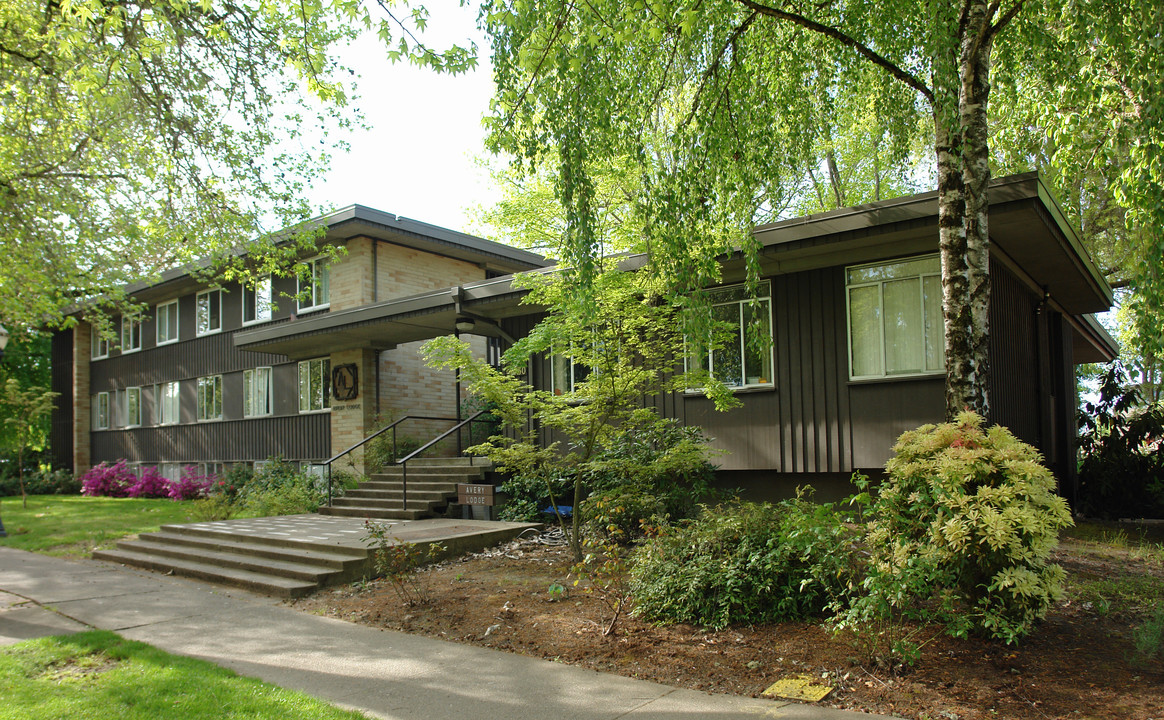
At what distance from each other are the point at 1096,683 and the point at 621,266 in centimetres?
835

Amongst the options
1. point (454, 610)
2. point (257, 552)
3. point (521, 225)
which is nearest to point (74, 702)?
point (454, 610)

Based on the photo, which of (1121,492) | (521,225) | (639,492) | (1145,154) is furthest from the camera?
(521,225)

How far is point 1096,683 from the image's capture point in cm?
479

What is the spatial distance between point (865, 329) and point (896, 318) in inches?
17.5

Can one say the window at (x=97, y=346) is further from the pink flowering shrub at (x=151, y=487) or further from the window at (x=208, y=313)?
the pink flowering shrub at (x=151, y=487)

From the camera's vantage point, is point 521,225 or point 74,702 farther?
point 521,225

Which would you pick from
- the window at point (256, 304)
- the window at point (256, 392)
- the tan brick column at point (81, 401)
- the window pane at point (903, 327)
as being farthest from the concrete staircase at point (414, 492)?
the tan brick column at point (81, 401)

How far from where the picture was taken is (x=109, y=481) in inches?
973

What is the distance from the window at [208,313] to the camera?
77.0 ft

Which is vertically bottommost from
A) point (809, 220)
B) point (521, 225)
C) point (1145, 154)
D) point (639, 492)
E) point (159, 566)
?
point (159, 566)

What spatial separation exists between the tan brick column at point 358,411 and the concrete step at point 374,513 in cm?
392

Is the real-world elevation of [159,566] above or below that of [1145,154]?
below

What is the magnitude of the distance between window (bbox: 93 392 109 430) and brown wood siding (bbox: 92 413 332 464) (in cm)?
34

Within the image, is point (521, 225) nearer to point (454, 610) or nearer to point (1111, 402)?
point (1111, 402)
